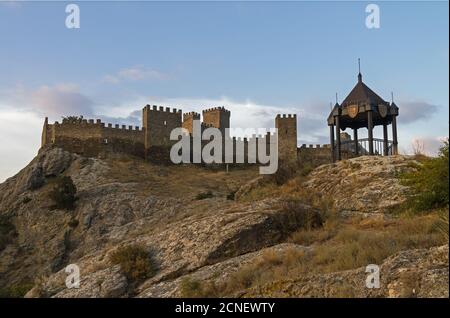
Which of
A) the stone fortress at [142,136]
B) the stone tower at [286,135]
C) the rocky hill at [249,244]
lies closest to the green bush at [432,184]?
the rocky hill at [249,244]

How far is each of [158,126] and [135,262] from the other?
127 feet

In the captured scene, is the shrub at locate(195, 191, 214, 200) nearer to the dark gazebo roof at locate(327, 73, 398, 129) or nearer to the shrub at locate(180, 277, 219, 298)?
the dark gazebo roof at locate(327, 73, 398, 129)

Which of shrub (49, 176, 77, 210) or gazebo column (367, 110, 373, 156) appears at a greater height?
gazebo column (367, 110, 373, 156)

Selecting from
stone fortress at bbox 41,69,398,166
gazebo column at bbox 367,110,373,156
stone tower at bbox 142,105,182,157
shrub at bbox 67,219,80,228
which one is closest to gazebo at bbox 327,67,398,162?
gazebo column at bbox 367,110,373,156

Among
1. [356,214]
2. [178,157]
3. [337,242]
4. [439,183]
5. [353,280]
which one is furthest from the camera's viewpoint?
[178,157]

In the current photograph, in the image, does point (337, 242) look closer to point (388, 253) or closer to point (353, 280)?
point (388, 253)

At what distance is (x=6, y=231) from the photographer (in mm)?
36500

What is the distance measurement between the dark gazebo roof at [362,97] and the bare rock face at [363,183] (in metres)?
3.88

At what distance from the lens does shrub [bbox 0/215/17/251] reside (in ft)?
115

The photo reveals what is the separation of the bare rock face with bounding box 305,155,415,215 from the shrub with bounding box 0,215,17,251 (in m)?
23.3

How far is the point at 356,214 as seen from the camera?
59.7 ft
